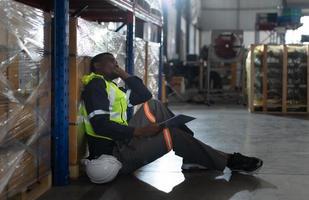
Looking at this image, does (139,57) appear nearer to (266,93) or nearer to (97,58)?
(97,58)

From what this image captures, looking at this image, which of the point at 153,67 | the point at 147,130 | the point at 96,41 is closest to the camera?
the point at 147,130

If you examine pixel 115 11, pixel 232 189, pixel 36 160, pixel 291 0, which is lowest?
pixel 232 189

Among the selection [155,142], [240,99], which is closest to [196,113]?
[240,99]

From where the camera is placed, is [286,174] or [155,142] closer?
[155,142]

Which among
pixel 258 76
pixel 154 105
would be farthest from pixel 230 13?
pixel 154 105

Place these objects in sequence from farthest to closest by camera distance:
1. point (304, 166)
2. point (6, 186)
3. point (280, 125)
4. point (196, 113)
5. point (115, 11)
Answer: point (196, 113) < point (280, 125) < point (115, 11) < point (304, 166) < point (6, 186)

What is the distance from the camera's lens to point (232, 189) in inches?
181

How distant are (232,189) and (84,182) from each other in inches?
56.0

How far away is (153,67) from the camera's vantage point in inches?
347

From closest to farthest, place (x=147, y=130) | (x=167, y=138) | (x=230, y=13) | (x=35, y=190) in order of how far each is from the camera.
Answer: (x=35, y=190), (x=147, y=130), (x=167, y=138), (x=230, y=13)

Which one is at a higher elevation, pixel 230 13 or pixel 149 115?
pixel 230 13

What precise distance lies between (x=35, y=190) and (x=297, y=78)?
9.62 metres

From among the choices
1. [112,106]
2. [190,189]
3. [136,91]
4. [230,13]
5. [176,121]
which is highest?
[230,13]

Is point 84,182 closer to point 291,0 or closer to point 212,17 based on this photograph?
point 291,0
